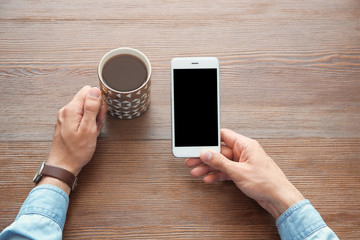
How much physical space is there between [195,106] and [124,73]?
184 millimetres

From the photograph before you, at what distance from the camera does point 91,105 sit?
0.76 m

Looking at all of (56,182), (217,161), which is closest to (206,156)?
(217,161)

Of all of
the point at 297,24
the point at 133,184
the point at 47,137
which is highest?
the point at 297,24

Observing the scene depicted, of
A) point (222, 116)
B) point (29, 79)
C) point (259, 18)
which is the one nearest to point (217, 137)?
point (222, 116)

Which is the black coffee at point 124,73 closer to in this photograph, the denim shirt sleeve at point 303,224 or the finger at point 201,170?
the finger at point 201,170

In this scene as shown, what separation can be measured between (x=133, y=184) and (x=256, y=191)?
12.0 inches

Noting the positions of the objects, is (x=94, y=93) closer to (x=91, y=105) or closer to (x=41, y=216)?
(x=91, y=105)

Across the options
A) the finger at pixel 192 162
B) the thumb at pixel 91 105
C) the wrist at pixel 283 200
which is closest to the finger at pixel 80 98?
the thumb at pixel 91 105

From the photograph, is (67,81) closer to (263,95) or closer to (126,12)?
(126,12)

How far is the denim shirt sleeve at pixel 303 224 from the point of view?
0.74 meters

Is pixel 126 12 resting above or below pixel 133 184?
above

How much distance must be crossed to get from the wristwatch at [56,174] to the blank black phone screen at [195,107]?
27cm

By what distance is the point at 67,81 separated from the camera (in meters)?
0.85

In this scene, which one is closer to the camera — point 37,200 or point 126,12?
point 37,200
